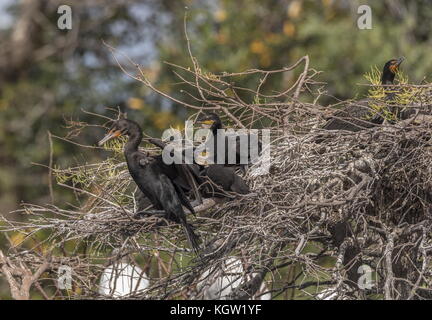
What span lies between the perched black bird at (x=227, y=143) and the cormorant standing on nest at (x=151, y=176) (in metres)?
0.43

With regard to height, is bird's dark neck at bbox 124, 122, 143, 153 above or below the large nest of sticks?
above

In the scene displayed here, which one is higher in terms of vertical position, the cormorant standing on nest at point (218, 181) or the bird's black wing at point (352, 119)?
the bird's black wing at point (352, 119)

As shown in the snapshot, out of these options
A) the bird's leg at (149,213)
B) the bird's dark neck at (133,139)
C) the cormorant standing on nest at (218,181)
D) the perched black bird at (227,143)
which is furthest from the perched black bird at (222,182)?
the bird's dark neck at (133,139)

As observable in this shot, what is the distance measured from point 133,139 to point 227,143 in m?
0.62

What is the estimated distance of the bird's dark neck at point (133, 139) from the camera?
5.99 meters

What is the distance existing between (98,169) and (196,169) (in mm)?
783

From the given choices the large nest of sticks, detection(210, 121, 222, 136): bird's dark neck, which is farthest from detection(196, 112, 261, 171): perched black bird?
the large nest of sticks

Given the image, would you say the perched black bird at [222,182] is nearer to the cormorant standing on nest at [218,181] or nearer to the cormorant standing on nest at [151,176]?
the cormorant standing on nest at [218,181]

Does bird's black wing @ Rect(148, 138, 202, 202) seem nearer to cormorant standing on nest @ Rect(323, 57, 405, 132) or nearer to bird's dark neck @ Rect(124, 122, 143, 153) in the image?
bird's dark neck @ Rect(124, 122, 143, 153)

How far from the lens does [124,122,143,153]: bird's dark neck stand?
599 centimetres

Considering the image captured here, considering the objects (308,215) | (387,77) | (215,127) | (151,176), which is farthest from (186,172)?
(387,77)

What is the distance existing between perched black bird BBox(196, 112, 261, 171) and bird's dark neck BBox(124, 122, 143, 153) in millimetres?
522

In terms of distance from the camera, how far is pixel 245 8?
494 inches
